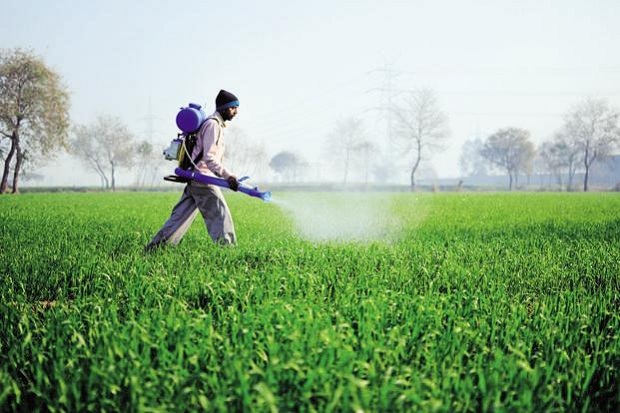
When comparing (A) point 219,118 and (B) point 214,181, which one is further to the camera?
(A) point 219,118

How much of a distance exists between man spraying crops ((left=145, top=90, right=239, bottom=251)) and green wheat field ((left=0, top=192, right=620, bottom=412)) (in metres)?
0.50

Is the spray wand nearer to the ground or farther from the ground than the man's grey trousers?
farther from the ground

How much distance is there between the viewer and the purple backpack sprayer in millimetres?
6406

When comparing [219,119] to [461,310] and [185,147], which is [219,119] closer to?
[185,147]

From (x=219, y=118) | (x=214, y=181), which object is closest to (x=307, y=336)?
(x=214, y=181)

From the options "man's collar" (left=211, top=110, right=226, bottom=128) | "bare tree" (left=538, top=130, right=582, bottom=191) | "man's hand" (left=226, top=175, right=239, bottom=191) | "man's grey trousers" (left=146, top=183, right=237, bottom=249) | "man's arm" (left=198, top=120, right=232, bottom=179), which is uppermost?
"bare tree" (left=538, top=130, right=582, bottom=191)

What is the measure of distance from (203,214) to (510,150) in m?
116

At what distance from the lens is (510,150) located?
4390 inches

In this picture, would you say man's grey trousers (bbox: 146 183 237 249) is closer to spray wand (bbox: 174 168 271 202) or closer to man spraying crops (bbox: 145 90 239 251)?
man spraying crops (bbox: 145 90 239 251)

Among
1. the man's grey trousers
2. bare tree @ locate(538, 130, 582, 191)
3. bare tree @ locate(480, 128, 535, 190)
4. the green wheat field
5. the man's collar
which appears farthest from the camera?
bare tree @ locate(480, 128, 535, 190)

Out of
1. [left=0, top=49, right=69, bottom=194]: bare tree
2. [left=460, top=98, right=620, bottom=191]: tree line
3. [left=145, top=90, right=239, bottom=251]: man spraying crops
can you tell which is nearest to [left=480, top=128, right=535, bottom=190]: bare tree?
[left=460, top=98, right=620, bottom=191]: tree line

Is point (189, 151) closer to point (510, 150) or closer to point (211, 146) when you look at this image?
point (211, 146)

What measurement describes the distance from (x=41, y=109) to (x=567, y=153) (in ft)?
320

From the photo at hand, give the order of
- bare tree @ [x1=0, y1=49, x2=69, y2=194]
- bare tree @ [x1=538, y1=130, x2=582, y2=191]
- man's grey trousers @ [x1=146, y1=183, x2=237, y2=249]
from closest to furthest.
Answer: man's grey trousers @ [x1=146, y1=183, x2=237, y2=249] < bare tree @ [x1=0, y1=49, x2=69, y2=194] < bare tree @ [x1=538, y1=130, x2=582, y2=191]
